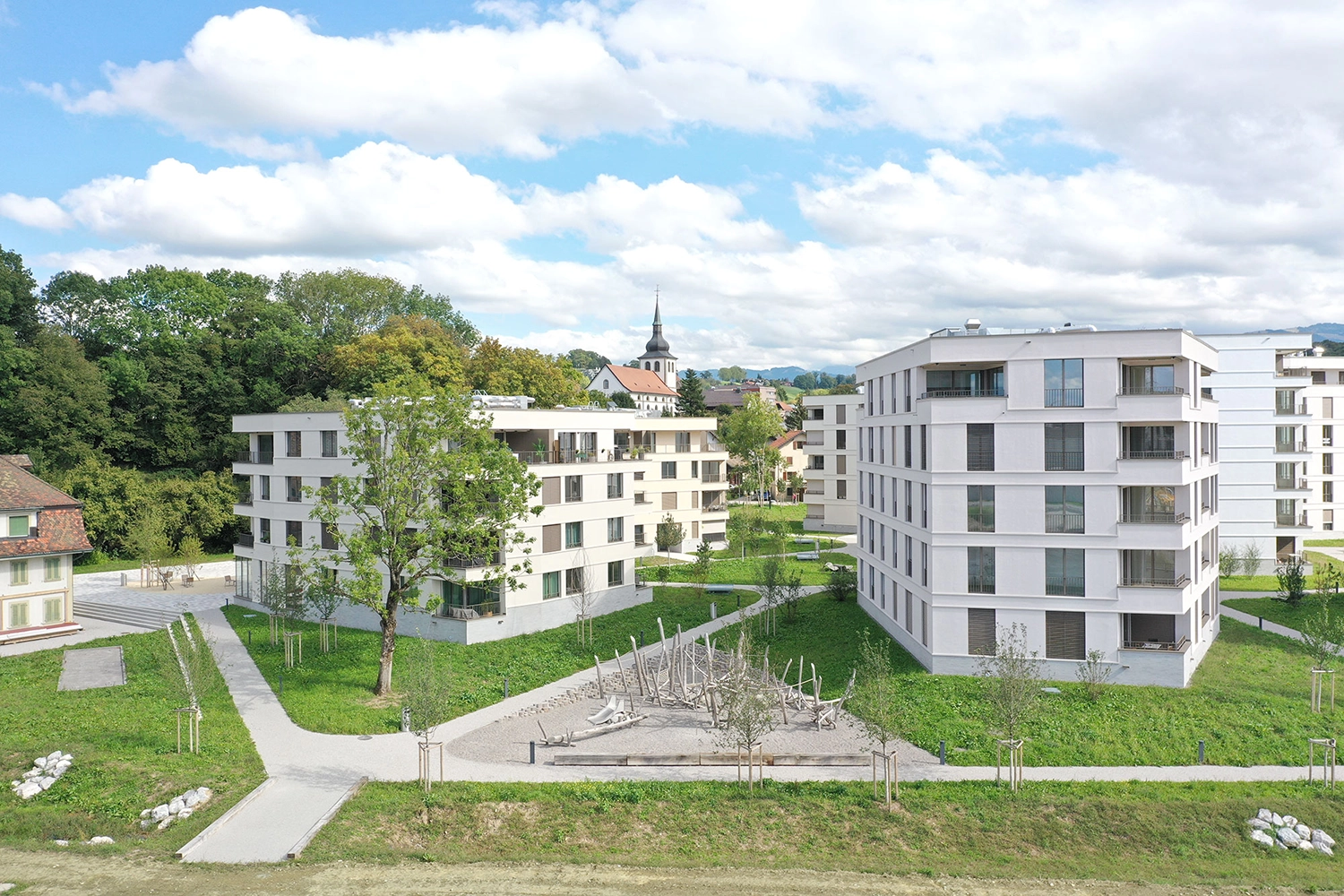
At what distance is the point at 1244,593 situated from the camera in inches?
2009

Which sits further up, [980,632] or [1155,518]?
[1155,518]

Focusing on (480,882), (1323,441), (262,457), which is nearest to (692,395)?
(1323,441)

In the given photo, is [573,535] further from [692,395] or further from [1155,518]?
A: [692,395]

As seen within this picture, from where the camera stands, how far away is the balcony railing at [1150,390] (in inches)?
1336

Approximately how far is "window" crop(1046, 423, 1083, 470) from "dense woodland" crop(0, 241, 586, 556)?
44.1 metres

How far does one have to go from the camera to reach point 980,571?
112 feet

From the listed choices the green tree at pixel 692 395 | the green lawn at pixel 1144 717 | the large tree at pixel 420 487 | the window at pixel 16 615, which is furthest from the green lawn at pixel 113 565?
the green tree at pixel 692 395

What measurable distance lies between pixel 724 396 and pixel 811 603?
13704 cm

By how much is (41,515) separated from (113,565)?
22.6 m

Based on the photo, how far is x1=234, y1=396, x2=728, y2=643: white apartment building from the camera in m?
42.3

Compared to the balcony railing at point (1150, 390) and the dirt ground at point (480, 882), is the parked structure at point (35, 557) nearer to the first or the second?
the dirt ground at point (480, 882)

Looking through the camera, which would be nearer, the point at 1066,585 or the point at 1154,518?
the point at 1066,585

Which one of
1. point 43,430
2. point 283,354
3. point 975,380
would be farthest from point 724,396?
point 975,380

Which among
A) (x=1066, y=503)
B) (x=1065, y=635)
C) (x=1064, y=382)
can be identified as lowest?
(x=1065, y=635)
